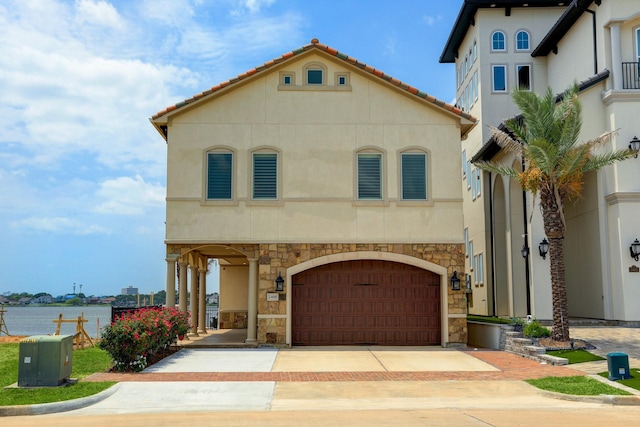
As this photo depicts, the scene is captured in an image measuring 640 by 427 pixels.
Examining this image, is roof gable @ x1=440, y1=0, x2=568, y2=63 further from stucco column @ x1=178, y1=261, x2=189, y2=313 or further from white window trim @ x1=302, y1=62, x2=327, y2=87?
stucco column @ x1=178, y1=261, x2=189, y2=313

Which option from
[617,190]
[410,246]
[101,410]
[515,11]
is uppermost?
[515,11]

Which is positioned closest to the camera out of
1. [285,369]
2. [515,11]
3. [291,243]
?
[285,369]

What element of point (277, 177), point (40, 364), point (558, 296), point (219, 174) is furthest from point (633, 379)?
point (219, 174)

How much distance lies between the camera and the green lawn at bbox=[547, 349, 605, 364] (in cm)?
1695

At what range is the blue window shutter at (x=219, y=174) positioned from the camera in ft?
70.5

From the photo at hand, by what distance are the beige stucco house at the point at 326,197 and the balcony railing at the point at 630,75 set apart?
6.19 meters

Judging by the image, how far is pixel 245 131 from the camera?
21703mm

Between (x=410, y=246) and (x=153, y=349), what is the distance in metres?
8.38

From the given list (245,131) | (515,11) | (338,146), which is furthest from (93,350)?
(515,11)

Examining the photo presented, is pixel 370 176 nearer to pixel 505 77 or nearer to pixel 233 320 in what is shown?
pixel 233 320

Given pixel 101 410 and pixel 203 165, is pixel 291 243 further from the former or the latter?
pixel 101 410

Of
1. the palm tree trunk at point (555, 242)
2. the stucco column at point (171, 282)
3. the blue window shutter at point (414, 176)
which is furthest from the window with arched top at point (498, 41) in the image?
the stucco column at point (171, 282)

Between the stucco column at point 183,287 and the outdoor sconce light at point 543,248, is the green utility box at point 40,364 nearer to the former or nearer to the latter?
the stucco column at point 183,287

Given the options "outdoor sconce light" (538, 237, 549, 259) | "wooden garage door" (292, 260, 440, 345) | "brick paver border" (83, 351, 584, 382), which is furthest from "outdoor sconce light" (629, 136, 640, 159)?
"brick paver border" (83, 351, 584, 382)
